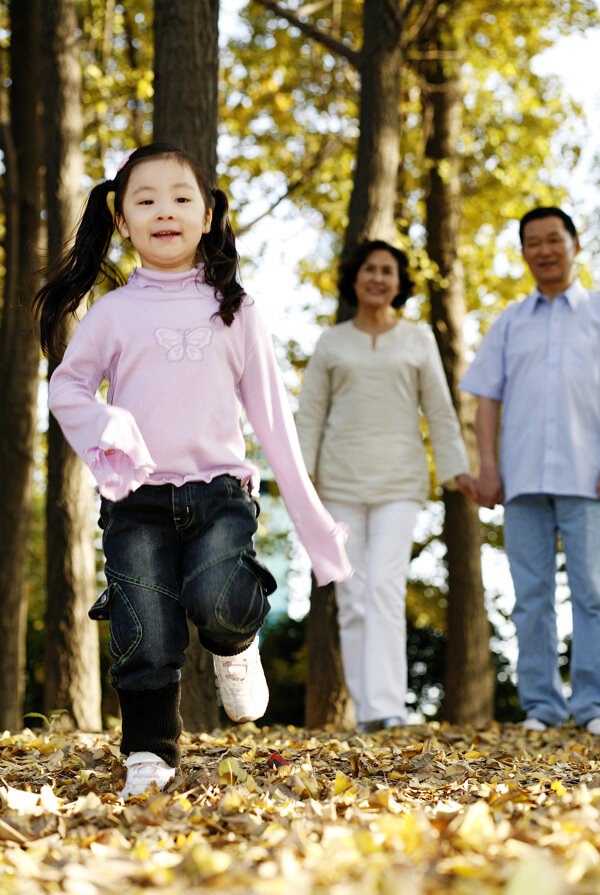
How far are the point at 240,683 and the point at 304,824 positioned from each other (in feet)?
3.32

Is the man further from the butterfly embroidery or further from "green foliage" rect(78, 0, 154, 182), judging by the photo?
"green foliage" rect(78, 0, 154, 182)

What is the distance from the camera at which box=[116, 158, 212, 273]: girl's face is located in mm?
3406

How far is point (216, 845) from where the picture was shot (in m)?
2.37

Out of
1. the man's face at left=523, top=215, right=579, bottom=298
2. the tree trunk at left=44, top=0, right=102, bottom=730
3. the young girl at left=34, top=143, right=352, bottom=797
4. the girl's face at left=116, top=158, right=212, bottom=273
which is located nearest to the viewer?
the young girl at left=34, top=143, right=352, bottom=797

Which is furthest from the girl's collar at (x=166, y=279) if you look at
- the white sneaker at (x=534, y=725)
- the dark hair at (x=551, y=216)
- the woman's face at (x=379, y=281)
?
the white sneaker at (x=534, y=725)

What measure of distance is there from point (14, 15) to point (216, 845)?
8.74 meters

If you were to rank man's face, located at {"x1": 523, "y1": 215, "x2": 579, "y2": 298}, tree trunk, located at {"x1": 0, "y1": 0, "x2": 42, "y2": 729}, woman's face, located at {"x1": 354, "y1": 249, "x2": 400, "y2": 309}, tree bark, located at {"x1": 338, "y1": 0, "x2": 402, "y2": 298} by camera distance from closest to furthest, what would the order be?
man's face, located at {"x1": 523, "y1": 215, "x2": 579, "y2": 298} < woman's face, located at {"x1": 354, "y1": 249, "x2": 400, "y2": 309} < tree bark, located at {"x1": 338, "y1": 0, "x2": 402, "y2": 298} < tree trunk, located at {"x1": 0, "y1": 0, "x2": 42, "y2": 729}

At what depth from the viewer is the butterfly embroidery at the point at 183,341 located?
331 centimetres

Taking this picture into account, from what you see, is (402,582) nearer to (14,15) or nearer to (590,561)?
(590,561)

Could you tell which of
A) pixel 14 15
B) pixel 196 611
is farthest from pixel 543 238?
pixel 14 15

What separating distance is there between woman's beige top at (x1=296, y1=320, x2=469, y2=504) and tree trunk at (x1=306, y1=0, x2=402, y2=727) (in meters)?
1.07

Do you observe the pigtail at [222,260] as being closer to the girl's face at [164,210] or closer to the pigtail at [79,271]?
the girl's face at [164,210]

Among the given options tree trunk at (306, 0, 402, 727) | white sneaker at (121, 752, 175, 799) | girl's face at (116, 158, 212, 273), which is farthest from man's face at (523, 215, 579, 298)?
white sneaker at (121, 752, 175, 799)

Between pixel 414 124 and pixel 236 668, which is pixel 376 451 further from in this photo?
pixel 414 124
